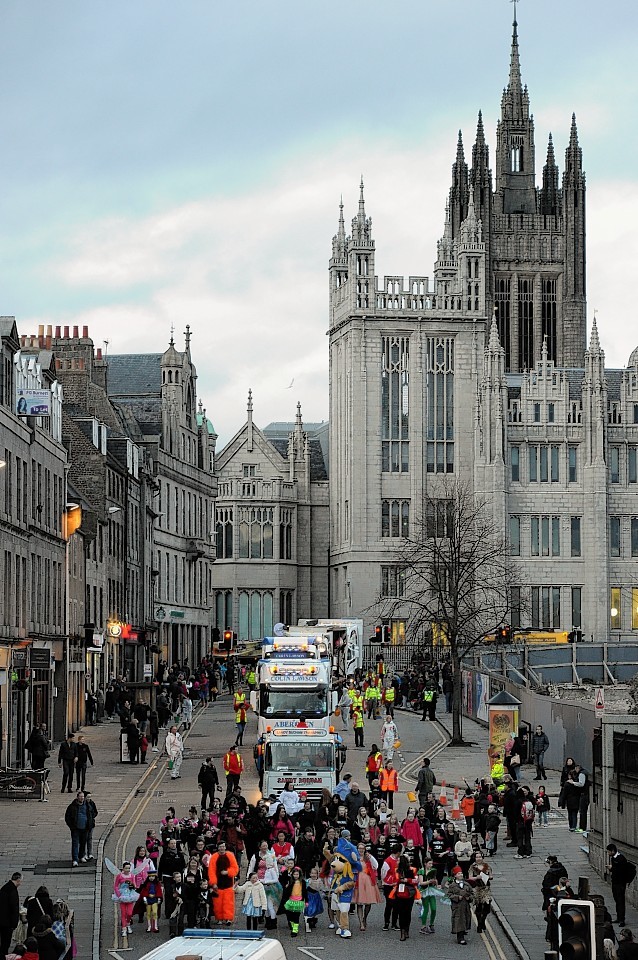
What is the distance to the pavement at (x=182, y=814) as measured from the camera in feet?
87.1

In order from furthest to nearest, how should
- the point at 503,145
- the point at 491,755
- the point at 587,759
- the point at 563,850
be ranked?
1. the point at 503,145
2. the point at 587,759
3. the point at 491,755
4. the point at 563,850

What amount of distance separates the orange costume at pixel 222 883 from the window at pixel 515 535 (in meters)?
83.0

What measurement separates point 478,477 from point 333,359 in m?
15.9

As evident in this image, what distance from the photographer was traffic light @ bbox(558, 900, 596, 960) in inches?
722

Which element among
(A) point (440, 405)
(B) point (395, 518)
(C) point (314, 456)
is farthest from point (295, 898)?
(C) point (314, 456)

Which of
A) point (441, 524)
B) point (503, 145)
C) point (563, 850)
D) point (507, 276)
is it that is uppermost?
point (503, 145)

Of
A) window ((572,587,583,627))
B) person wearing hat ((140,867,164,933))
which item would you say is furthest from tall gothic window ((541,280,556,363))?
person wearing hat ((140,867,164,933))

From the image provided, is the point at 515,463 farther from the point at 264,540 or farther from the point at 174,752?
the point at 174,752

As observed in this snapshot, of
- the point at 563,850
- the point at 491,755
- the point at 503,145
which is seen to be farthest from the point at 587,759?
the point at 503,145

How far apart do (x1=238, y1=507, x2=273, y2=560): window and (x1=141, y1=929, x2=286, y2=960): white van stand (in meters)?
103

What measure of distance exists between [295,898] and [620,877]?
5.03 m

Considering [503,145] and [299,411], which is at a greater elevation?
[503,145]

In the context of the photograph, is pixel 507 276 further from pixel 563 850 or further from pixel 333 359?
pixel 563 850

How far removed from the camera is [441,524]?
358ft
